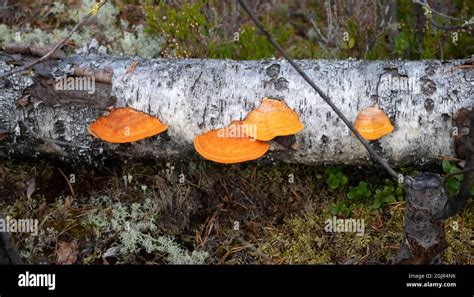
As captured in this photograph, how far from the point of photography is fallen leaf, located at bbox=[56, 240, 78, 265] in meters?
4.59

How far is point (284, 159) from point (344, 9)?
2602 mm

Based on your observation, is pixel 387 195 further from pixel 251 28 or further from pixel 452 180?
pixel 251 28

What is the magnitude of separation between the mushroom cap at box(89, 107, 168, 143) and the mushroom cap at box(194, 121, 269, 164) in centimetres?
40

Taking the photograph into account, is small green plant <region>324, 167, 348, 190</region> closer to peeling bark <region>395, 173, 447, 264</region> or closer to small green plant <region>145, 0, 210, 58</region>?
peeling bark <region>395, 173, 447, 264</region>

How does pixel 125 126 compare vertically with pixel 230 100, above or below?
below

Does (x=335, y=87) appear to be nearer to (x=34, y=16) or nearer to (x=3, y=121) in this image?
(x=3, y=121)

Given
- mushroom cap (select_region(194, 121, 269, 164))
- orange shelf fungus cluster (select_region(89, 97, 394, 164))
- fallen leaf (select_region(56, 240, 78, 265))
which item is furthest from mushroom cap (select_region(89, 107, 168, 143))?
fallen leaf (select_region(56, 240, 78, 265))

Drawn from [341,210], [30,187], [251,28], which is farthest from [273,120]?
[30,187]

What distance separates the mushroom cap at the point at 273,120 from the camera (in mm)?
4445

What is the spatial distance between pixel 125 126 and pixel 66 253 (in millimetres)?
1188

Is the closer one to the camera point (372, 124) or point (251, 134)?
point (251, 134)

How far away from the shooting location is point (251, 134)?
4469mm

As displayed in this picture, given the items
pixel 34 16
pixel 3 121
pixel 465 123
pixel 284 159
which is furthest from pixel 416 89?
pixel 34 16

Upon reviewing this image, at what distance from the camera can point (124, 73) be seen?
4930 mm
